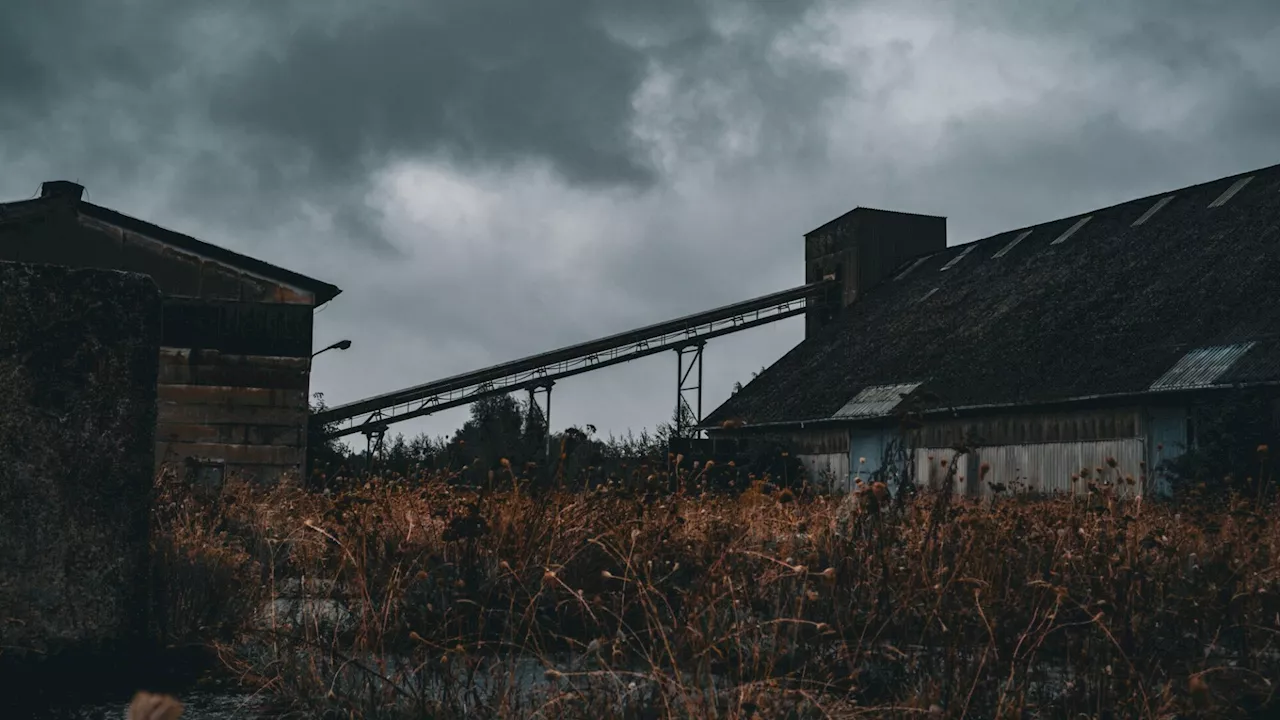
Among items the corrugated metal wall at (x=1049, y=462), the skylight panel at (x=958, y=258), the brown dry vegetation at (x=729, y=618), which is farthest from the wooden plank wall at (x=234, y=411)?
the skylight panel at (x=958, y=258)

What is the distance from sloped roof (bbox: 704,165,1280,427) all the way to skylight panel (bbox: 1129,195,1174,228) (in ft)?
0.16

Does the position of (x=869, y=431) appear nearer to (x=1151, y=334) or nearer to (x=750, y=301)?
(x=1151, y=334)

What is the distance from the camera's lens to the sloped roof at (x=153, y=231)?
1725cm

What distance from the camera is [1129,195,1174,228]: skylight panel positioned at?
25750 mm

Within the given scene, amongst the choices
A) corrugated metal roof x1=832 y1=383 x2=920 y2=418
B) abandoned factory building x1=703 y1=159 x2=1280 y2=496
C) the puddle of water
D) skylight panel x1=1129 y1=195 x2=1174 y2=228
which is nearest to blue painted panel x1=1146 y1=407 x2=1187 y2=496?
abandoned factory building x1=703 y1=159 x2=1280 y2=496

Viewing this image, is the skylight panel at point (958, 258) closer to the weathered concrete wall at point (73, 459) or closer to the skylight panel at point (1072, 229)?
the skylight panel at point (1072, 229)

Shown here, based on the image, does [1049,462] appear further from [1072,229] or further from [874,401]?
[1072,229]

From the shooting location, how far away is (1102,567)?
16.4ft

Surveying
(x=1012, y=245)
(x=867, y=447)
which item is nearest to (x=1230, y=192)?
(x=1012, y=245)

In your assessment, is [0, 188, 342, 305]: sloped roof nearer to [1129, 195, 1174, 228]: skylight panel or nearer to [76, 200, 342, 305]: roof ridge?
[76, 200, 342, 305]: roof ridge

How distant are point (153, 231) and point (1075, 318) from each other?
16.7m

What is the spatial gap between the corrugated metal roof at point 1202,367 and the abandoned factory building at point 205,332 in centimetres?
1348

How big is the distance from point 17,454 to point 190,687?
1.07 meters

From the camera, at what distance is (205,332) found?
17.5 meters
